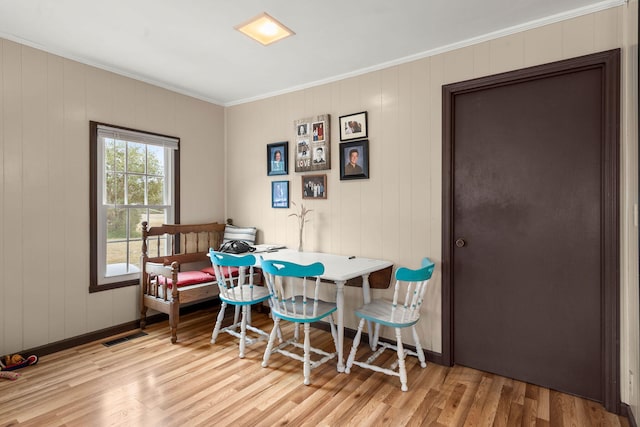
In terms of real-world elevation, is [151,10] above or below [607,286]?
above

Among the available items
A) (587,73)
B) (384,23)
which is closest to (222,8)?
(384,23)

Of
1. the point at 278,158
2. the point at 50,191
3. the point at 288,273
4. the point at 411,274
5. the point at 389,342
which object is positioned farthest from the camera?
the point at 278,158

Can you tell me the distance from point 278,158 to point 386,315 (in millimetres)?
2124

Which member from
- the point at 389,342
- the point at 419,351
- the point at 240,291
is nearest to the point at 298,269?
the point at 240,291

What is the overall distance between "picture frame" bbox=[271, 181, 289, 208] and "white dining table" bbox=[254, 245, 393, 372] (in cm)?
48

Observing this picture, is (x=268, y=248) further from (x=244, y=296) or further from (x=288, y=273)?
(x=288, y=273)

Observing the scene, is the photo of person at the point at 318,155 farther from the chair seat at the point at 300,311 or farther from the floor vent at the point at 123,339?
the floor vent at the point at 123,339

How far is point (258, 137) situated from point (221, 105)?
753mm

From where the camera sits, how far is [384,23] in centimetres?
239

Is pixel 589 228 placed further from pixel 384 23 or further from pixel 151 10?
pixel 151 10

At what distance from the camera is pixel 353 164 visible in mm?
3188

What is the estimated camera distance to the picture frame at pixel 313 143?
3.36 meters

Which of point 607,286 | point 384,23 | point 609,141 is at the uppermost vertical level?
point 384,23

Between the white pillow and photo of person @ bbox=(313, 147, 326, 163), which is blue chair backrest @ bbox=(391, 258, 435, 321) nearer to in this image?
photo of person @ bbox=(313, 147, 326, 163)
